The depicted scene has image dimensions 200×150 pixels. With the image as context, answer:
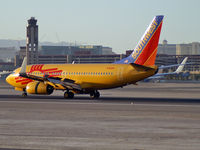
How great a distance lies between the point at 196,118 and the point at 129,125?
19.0ft

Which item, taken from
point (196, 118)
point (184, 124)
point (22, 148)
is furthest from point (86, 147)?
point (196, 118)

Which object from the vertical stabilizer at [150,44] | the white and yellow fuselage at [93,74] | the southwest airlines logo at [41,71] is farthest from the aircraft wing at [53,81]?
the vertical stabilizer at [150,44]

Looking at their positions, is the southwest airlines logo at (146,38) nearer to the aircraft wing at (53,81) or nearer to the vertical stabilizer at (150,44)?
the vertical stabilizer at (150,44)

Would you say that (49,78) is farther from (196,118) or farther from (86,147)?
(86,147)

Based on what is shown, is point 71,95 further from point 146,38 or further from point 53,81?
point 146,38

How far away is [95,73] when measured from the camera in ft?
151

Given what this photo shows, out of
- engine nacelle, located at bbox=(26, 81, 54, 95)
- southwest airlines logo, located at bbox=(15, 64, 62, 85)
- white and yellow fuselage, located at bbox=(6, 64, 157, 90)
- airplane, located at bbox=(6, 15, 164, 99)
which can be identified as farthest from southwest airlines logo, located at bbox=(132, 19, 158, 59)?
engine nacelle, located at bbox=(26, 81, 54, 95)

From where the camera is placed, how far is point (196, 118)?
27141 millimetres

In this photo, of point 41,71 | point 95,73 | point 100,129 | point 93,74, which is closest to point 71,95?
point 93,74

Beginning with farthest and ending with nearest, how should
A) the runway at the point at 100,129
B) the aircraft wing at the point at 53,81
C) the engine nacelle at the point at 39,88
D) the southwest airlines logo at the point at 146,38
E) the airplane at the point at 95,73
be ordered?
the aircraft wing at the point at 53,81 < the engine nacelle at the point at 39,88 < the southwest airlines logo at the point at 146,38 < the airplane at the point at 95,73 < the runway at the point at 100,129

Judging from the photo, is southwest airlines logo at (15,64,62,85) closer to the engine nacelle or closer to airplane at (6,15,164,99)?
airplane at (6,15,164,99)

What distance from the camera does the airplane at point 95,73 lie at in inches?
1713

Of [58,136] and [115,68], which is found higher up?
[115,68]

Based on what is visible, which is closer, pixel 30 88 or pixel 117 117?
pixel 117 117
